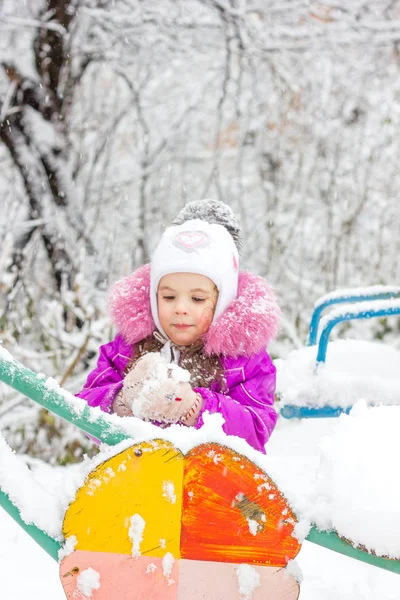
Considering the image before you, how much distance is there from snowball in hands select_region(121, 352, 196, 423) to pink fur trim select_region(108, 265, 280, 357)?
270 millimetres

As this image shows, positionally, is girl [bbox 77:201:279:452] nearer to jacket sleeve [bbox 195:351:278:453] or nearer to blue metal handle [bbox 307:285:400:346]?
jacket sleeve [bbox 195:351:278:453]

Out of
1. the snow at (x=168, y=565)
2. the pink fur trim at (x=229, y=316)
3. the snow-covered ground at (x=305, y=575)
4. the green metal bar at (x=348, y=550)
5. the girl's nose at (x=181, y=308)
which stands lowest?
the snow-covered ground at (x=305, y=575)

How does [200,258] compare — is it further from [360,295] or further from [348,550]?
[360,295]

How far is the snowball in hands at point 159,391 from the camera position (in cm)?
146

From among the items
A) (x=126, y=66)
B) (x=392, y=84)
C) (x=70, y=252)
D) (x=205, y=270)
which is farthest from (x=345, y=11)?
(x=205, y=270)

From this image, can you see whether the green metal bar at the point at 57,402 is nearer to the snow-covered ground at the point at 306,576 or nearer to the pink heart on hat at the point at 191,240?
the pink heart on hat at the point at 191,240

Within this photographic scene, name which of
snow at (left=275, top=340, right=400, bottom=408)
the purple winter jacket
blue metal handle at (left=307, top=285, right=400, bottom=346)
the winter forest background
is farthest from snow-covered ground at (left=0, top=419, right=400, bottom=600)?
the winter forest background

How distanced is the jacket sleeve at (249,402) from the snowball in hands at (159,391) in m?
0.08

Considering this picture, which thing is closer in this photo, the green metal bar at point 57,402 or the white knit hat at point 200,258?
the green metal bar at point 57,402

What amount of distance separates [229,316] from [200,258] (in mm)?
196

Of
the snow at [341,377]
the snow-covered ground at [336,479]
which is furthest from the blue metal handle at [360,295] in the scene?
the snow-covered ground at [336,479]

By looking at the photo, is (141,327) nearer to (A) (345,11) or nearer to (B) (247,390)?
(B) (247,390)

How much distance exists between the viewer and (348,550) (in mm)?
1132

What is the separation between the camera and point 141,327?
1896 millimetres
